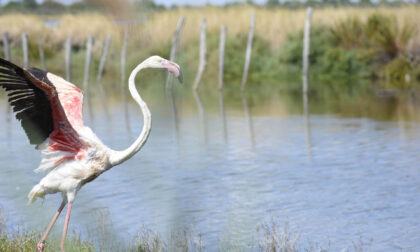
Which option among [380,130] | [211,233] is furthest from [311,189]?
[380,130]

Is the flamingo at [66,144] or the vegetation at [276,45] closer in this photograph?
the flamingo at [66,144]

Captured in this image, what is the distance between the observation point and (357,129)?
1593 cm

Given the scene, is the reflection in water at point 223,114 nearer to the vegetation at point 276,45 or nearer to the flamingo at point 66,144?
the vegetation at point 276,45

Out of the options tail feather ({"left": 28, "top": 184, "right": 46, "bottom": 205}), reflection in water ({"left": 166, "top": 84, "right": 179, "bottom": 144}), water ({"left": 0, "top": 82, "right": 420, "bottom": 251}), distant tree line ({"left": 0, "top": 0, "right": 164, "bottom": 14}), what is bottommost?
reflection in water ({"left": 166, "top": 84, "right": 179, "bottom": 144})

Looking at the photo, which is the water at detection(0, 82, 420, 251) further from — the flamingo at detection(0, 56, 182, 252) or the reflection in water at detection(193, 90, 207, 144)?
the flamingo at detection(0, 56, 182, 252)

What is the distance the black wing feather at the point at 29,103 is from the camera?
5706 millimetres

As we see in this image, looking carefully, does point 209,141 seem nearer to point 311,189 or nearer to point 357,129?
point 357,129

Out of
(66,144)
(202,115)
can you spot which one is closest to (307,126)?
(202,115)

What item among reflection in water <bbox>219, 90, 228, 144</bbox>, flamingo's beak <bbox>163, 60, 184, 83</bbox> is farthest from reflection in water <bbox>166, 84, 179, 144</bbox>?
flamingo's beak <bbox>163, 60, 184, 83</bbox>

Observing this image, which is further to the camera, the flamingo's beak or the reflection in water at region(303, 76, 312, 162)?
the reflection in water at region(303, 76, 312, 162)

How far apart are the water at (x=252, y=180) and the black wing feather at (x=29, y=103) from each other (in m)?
1.47

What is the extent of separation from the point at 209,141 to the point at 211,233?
7194 mm

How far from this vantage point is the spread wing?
5.71 m

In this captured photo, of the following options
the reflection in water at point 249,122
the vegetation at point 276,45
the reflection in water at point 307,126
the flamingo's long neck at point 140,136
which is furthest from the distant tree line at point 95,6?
the vegetation at point 276,45
